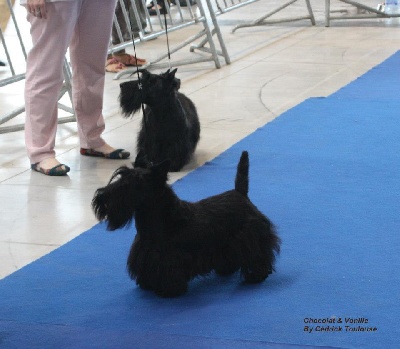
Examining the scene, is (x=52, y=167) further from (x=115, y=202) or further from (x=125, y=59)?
(x=125, y=59)

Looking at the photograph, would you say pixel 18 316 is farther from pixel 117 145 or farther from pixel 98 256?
pixel 117 145

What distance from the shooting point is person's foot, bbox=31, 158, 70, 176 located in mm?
4617

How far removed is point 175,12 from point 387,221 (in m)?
8.10

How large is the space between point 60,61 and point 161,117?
0.62 metres

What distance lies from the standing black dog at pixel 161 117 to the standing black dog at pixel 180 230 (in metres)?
1.42

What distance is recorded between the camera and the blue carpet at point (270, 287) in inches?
106

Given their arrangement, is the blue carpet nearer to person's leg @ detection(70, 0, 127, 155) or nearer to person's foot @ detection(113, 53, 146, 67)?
person's leg @ detection(70, 0, 127, 155)

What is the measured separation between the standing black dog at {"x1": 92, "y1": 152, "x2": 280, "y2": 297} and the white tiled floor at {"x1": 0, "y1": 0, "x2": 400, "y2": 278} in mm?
725

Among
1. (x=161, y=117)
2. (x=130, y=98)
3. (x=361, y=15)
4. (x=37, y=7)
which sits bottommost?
(x=361, y=15)

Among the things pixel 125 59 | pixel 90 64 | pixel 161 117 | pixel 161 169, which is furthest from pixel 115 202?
pixel 125 59

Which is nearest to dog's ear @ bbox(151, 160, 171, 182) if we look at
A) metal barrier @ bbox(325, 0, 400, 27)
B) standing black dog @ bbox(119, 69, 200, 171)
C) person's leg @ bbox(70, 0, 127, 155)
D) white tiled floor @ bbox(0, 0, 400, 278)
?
white tiled floor @ bbox(0, 0, 400, 278)

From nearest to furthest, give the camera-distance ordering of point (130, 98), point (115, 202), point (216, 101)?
point (115, 202) < point (130, 98) < point (216, 101)

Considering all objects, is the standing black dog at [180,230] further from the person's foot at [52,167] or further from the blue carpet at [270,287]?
the person's foot at [52,167]

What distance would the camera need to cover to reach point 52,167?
4625 millimetres
